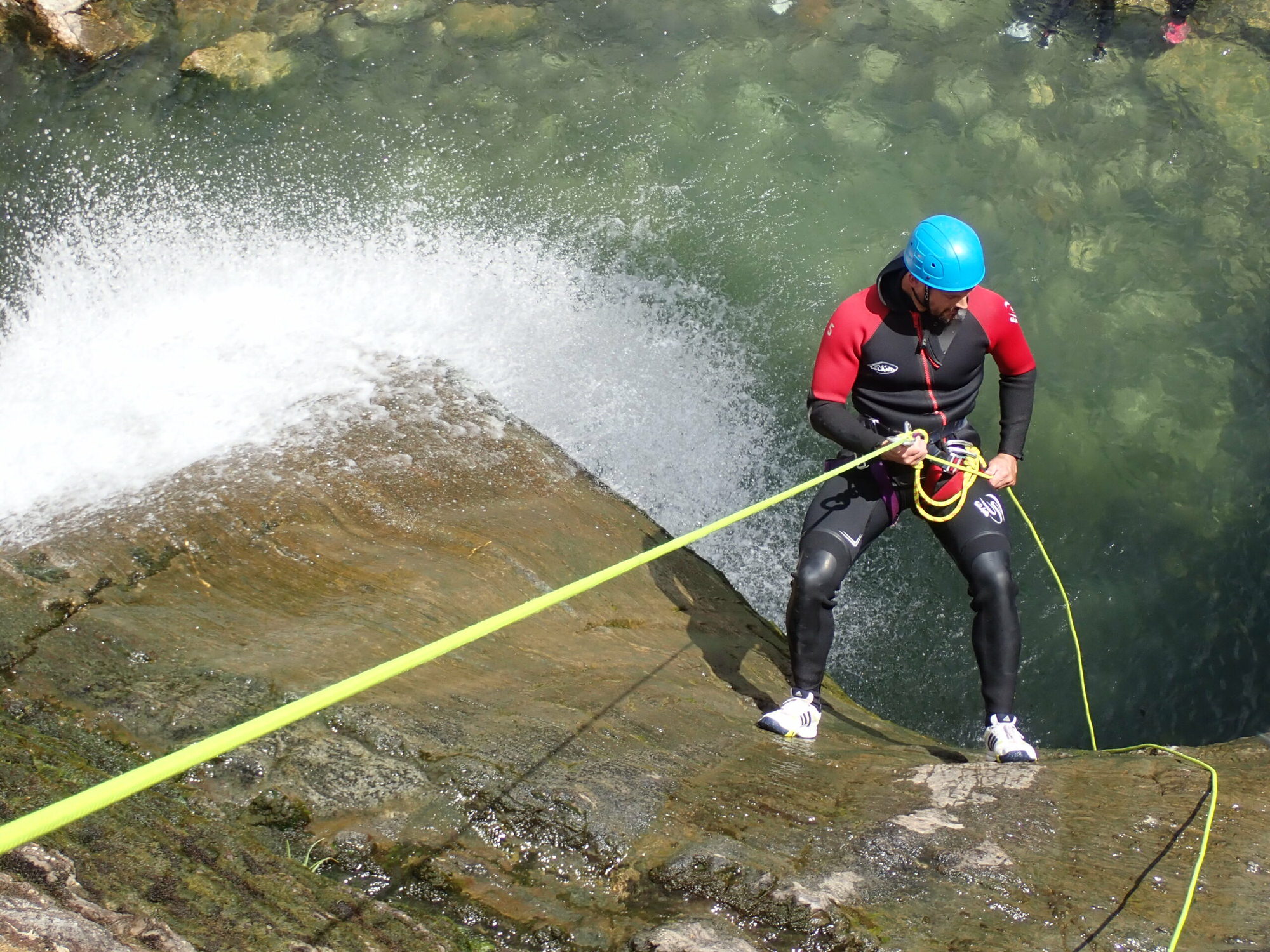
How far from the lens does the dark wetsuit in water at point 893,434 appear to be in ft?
12.5

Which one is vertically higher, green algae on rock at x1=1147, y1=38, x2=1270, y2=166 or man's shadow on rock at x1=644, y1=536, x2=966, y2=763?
green algae on rock at x1=1147, y1=38, x2=1270, y2=166

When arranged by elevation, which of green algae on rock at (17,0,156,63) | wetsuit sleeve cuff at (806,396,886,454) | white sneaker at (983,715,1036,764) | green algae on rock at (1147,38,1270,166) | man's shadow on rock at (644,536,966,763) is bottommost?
man's shadow on rock at (644,536,966,763)

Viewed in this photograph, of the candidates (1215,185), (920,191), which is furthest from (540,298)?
(1215,185)

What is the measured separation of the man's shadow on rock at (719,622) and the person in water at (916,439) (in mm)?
549

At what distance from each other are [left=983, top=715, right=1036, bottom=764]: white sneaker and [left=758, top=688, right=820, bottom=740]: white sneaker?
0.63 meters

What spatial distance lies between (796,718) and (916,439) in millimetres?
1139

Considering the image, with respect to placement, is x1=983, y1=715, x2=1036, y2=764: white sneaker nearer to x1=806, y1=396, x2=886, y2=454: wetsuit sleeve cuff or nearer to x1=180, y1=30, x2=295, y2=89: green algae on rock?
x1=806, y1=396, x2=886, y2=454: wetsuit sleeve cuff

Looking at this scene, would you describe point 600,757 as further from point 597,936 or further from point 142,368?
point 142,368

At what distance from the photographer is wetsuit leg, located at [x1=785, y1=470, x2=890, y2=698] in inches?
151

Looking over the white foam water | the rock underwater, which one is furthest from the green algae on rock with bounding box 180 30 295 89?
the rock underwater

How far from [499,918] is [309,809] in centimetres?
63

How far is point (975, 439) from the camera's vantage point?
4188 millimetres

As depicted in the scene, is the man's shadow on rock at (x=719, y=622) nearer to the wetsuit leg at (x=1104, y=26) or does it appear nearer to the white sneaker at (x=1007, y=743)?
the white sneaker at (x=1007, y=743)

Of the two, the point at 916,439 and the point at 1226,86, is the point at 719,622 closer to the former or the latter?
the point at 916,439
